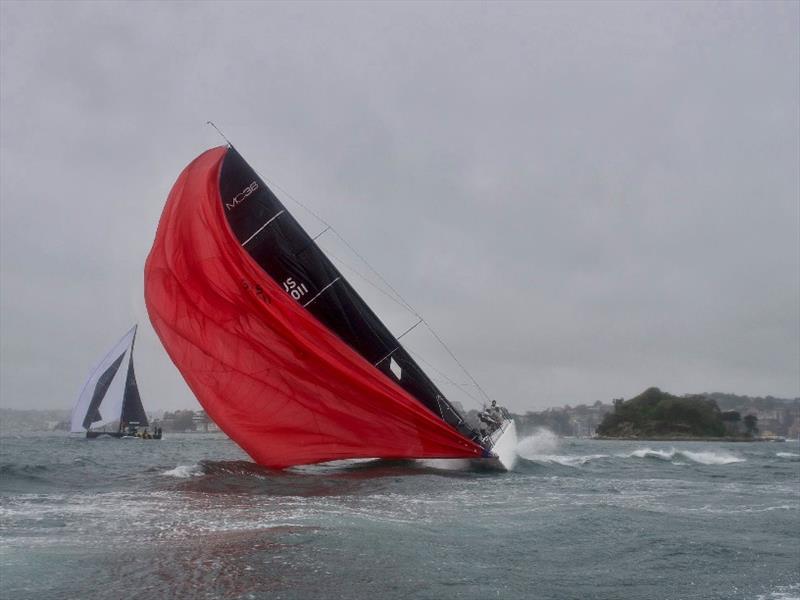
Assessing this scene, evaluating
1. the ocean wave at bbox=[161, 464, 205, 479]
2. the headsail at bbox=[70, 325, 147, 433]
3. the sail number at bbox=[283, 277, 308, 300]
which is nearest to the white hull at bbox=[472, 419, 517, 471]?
the sail number at bbox=[283, 277, 308, 300]

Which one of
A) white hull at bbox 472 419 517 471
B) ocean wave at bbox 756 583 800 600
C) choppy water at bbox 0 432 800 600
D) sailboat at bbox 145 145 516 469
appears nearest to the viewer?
choppy water at bbox 0 432 800 600

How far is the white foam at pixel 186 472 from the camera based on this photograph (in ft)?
42.5

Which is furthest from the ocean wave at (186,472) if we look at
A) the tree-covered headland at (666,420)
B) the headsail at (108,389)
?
the tree-covered headland at (666,420)

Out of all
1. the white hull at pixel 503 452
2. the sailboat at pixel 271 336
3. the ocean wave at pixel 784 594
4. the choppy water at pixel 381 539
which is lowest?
the ocean wave at pixel 784 594

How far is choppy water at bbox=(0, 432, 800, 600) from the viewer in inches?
210

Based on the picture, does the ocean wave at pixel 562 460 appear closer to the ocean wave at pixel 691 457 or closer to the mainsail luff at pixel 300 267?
the ocean wave at pixel 691 457

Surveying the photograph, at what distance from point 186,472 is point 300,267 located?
157 inches

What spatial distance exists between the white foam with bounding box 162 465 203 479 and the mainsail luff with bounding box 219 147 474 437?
3.30 meters

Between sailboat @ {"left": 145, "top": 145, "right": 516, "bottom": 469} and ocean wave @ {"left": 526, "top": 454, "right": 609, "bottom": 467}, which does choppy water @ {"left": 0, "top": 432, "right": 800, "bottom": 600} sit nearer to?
sailboat @ {"left": 145, "top": 145, "right": 516, "bottom": 469}

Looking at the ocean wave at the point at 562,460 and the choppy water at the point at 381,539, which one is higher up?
the ocean wave at the point at 562,460

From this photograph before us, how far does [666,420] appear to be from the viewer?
3398 inches

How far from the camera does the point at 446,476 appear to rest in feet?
43.4

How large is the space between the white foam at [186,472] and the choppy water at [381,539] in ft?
0.57

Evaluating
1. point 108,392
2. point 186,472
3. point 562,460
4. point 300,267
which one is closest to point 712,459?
point 562,460
